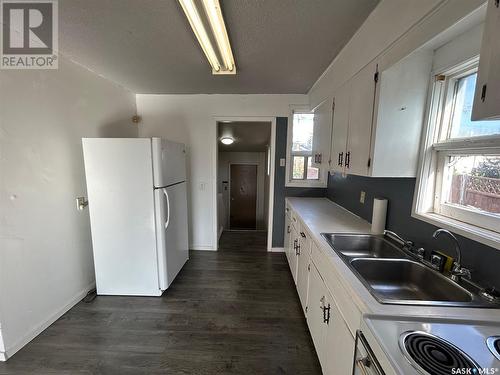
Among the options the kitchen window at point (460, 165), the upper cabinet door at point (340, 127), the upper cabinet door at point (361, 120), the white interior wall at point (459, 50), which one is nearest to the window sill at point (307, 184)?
the upper cabinet door at point (340, 127)

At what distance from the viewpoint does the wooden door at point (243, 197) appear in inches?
259

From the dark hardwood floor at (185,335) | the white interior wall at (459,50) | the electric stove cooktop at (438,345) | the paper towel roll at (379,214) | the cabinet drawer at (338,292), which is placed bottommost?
the dark hardwood floor at (185,335)

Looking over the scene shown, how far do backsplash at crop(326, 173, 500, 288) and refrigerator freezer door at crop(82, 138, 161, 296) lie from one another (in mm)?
2132

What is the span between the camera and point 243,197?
22.4 ft

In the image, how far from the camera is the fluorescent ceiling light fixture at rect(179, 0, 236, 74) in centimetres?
133

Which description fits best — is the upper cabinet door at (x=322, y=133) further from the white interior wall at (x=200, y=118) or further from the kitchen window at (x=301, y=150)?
the white interior wall at (x=200, y=118)

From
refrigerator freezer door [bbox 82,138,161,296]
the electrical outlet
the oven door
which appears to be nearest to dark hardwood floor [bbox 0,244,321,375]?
refrigerator freezer door [bbox 82,138,161,296]

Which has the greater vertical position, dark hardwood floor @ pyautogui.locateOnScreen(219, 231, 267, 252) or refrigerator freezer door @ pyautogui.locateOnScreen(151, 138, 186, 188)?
refrigerator freezer door @ pyautogui.locateOnScreen(151, 138, 186, 188)

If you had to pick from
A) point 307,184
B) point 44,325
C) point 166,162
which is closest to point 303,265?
point 307,184

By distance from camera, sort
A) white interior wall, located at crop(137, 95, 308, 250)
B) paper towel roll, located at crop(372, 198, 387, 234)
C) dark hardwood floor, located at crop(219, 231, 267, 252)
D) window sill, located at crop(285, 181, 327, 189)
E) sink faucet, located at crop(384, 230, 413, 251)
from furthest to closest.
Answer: dark hardwood floor, located at crop(219, 231, 267, 252)
window sill, located at crop(285, 181, 327, 189)
white interior wall, located at crop(137, 95, 308, 250)
paper towel roll, located at crop(372, 198, 387, 234)
sink faucet, located at crop(384, 230, 413, 251)

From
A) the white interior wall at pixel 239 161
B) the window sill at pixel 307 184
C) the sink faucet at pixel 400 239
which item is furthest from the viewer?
the white interior wall at pixel 239 161

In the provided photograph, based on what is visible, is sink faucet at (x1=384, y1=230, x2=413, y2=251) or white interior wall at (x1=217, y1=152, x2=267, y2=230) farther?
white interior wall at (x1=217, y1=152, x2=267, y2=230)

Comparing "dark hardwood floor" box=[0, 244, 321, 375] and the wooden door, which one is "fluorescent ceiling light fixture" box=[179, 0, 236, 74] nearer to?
"dark hardwood floor" box=[0, 244, 321, 375]

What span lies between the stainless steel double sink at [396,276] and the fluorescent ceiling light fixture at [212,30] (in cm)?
169
